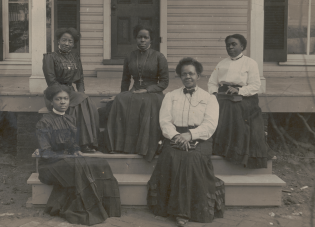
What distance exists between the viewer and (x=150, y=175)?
4074mm

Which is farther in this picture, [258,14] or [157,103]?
[258,14]

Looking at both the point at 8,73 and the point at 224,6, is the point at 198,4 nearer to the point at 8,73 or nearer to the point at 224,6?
the point at 224,6

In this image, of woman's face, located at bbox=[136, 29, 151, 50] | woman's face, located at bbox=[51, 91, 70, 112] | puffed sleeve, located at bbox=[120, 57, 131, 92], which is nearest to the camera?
woman's face, located at bbox=[51, 91, 70, 112]

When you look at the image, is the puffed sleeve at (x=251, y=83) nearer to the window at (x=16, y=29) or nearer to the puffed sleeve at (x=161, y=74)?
the puffed sleeve at (x=161, y=74)

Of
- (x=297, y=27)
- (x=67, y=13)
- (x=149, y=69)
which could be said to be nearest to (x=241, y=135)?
(x=149, y=69)

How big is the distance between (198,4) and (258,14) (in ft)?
8.42

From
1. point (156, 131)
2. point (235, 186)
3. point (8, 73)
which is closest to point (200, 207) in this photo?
point (235, 186)

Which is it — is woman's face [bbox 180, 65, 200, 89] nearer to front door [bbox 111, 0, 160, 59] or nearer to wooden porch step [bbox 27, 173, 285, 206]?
wooden porch step [bbox 27, 173, 285, 206]

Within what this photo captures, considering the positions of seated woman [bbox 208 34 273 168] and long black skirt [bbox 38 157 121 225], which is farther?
seated woman [bbox 208 34 273 168]

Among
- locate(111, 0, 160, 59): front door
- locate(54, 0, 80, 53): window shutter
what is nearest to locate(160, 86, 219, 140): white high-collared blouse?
locate(111, 0, 160, 59): front door

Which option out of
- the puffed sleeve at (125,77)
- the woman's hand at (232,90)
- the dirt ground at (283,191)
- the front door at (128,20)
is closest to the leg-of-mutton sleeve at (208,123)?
the woman's hand at (232,90)

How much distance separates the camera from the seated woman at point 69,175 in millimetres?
3582

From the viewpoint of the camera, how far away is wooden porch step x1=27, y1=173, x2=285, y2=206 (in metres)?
3.87

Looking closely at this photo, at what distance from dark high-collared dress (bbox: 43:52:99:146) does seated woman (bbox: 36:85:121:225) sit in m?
0.20
